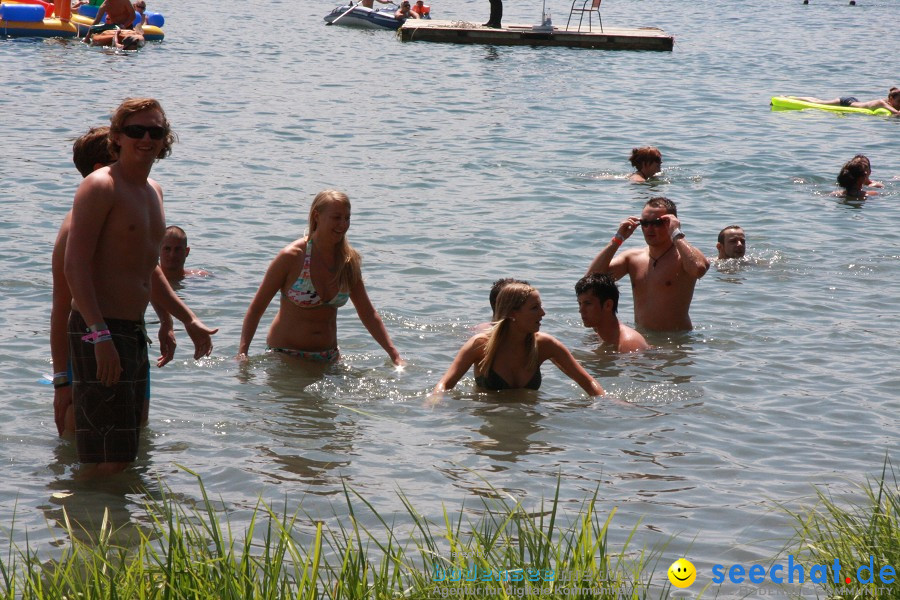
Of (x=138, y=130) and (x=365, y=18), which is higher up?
(x=365, y=18)

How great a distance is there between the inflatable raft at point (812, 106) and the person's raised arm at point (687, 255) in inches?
520

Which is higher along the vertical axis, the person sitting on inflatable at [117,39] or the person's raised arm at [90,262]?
the person sitting on inflatable at [117,39]

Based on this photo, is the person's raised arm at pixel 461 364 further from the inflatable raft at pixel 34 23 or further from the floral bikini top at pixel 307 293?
the inflatable raft at pixel 34 23

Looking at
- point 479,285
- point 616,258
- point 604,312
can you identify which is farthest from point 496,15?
point 604,312

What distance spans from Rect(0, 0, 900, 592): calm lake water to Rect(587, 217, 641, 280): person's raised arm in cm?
56

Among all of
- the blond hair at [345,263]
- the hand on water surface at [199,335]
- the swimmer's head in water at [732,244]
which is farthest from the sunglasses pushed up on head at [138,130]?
the swimmer's head in water at [732,244]

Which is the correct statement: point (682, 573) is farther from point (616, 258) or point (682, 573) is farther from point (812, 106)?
point (812, 106)

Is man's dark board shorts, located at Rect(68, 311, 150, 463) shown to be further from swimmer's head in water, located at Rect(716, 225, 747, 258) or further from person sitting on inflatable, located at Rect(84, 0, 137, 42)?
person sitting on inflatable, located at Rect(84, 0, 137, 42)

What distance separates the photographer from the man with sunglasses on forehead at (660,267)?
26.5 feet

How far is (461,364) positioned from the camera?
6.57 m

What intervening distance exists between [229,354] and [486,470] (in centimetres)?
274

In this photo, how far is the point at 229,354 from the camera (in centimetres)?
758

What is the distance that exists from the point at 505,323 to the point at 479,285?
120 inches

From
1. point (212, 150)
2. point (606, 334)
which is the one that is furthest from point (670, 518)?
point (212, 150)
